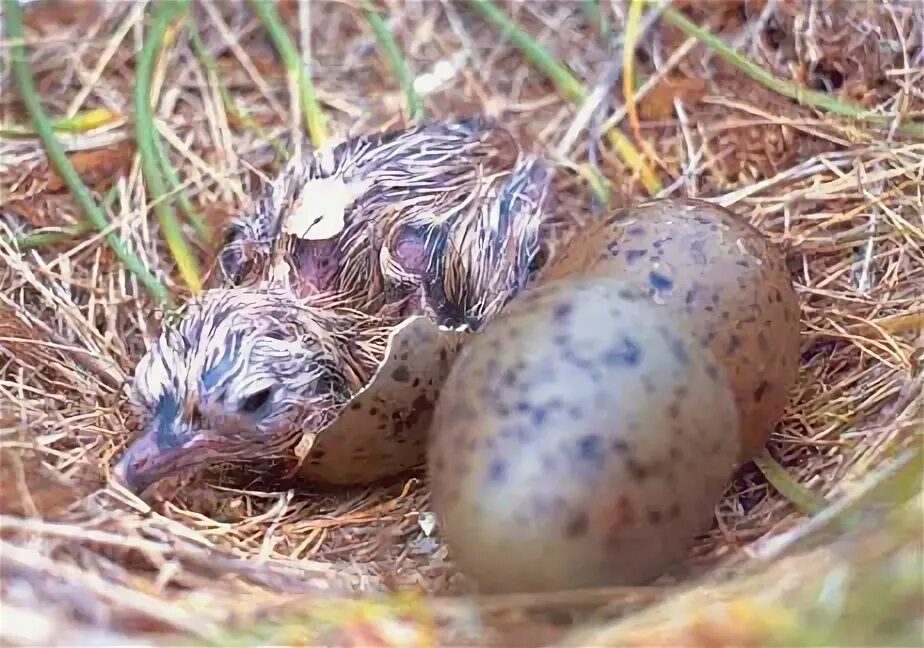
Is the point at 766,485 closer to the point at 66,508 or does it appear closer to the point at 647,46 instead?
the point at 66,508

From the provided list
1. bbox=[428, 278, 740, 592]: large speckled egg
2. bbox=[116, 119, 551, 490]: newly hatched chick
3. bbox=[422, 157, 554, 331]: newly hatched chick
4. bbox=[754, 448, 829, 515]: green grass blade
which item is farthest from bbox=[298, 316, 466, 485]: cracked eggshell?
bbox=[754, 448, 829, 515]: green grass blade

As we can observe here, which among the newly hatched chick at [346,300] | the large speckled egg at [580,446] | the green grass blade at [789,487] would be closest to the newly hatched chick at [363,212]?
the newly hatched chick at [346,300]

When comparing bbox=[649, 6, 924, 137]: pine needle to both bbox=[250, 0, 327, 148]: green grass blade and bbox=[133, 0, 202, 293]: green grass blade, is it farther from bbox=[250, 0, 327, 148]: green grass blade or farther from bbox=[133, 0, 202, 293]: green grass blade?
bbox=[133, 0, 202, 293]: green grass blade

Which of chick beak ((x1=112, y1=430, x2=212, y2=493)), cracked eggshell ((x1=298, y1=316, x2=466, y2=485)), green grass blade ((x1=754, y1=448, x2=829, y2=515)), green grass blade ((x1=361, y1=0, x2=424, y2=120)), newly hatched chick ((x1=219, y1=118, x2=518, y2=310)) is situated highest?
green grass blade ((x1=361, y1=0, x2=424, y2=120))

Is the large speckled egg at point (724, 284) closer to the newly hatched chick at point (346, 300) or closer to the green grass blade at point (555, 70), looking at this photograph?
the newly hatched chick at point (346, 300)

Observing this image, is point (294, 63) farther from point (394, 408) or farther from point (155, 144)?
point (394, 408)

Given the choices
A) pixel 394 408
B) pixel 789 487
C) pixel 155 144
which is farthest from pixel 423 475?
pixel 155 144
